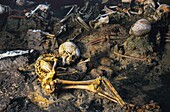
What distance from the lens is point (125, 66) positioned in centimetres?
593

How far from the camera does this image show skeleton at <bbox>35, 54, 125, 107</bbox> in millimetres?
4742

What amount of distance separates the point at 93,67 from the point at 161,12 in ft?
8.66

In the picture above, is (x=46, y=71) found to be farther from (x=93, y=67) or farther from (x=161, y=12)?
(x=161, y=12)

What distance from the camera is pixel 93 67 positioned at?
5.84m

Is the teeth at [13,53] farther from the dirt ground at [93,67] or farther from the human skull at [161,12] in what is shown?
the human skull at [161,12]

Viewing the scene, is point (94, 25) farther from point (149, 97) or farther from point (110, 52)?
point (149, 97)

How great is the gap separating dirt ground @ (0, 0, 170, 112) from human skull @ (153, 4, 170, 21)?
1.02 feet

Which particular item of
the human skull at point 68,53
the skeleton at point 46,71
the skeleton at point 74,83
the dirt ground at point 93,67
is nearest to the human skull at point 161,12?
the dirt ground at point 93,67

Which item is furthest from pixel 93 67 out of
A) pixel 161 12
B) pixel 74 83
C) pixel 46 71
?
pixel 161 12

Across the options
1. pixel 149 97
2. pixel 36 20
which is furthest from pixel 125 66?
pixel 36 20

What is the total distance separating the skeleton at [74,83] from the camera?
4.74 meters

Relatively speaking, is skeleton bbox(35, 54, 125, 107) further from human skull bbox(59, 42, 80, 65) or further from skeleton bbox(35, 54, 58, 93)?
human skull bbox(59, 42, 80, 65)

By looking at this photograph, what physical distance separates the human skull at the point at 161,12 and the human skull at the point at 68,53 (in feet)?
8.51

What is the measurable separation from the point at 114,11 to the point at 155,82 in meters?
2.90
